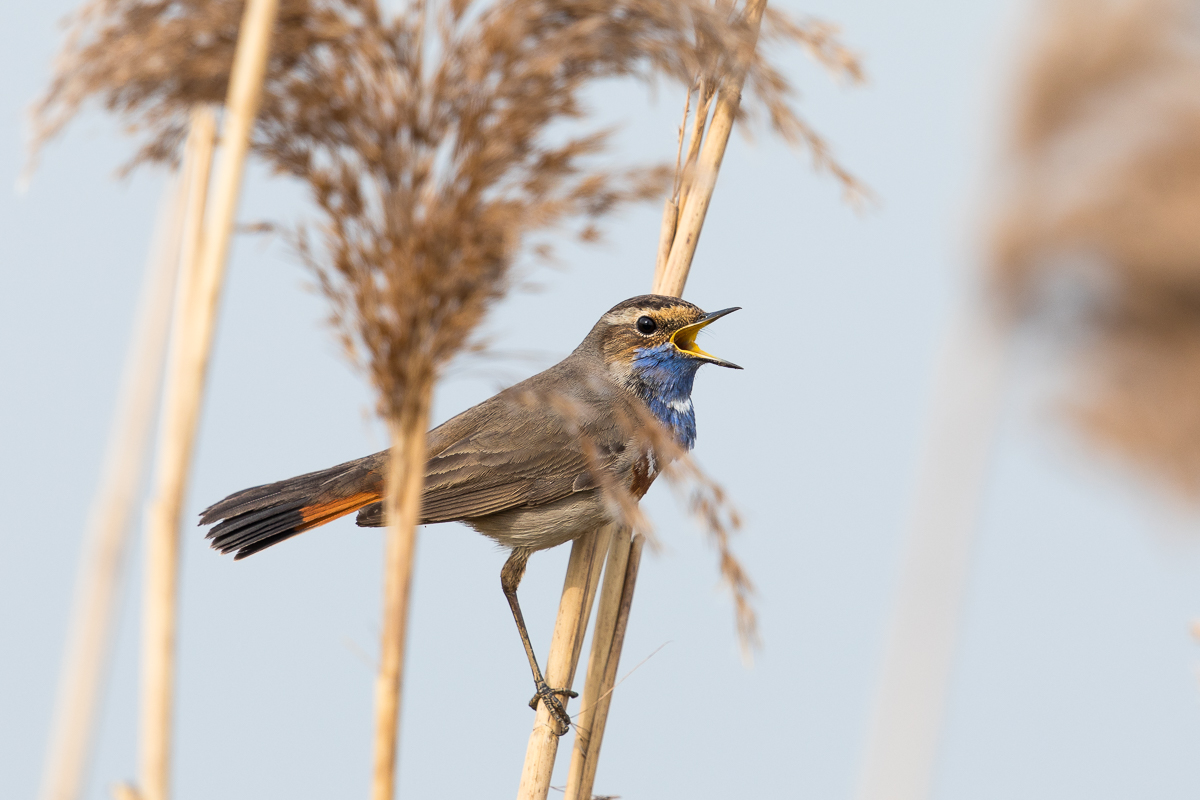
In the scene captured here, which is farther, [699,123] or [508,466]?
[508,466]

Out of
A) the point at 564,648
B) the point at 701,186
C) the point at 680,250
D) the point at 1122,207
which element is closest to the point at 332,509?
the point at 564,648

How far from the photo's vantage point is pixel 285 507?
3.81m

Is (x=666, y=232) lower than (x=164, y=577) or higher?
higher

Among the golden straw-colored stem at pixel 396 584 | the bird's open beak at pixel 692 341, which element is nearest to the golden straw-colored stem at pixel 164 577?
the golden straw-colored stem at pixel 396 584

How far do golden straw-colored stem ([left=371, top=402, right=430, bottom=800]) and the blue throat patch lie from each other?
2.20 m

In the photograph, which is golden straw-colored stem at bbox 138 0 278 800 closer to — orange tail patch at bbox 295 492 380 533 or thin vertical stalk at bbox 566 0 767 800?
thin vertical stalk at bbox 566 0 767 800

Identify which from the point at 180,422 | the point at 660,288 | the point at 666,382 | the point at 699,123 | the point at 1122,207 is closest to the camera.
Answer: the point at 1122,207

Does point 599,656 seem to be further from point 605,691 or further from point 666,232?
point 666,232

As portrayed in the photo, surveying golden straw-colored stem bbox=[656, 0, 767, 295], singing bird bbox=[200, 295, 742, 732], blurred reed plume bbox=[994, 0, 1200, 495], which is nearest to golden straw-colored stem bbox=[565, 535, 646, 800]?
singing bird bbox=[200, 295, 742, 732]

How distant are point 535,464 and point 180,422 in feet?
7.54

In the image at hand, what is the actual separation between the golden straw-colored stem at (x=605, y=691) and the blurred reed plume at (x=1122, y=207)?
1781 mm

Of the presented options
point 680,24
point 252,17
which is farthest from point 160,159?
point 680,24

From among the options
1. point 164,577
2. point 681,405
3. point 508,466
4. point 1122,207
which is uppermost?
point 681,405

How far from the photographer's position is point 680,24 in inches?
76.7
